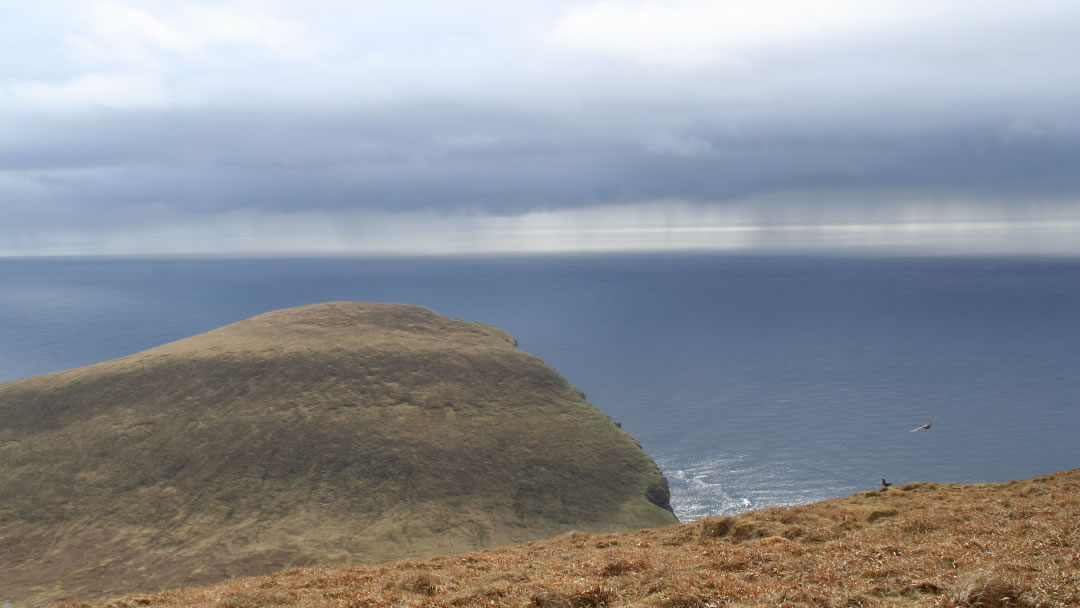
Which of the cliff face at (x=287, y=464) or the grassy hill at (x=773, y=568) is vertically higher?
the grassy hill at (x=773, y=568)

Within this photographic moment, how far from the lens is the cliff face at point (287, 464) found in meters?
69.2

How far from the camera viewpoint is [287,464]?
287ft

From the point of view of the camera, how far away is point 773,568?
70.5 feet

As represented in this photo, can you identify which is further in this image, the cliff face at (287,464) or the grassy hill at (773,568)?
the cliff face at (287,464)

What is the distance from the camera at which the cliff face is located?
69250mm

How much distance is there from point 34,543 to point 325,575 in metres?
60.6

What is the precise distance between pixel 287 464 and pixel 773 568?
78343 millimetres

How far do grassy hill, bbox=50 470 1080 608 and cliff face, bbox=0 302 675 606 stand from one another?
4198 centimetres

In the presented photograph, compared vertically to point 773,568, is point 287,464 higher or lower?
lower

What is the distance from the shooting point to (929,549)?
2239 centimetres

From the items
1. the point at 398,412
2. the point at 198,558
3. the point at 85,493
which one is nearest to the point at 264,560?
the point at 198,558

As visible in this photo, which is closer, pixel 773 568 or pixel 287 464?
pixel 773 568

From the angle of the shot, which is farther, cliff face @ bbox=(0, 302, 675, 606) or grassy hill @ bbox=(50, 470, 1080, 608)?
cliff face @ bbox=(0, 302, 675, 606)

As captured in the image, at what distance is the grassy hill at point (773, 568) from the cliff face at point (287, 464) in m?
42.0
